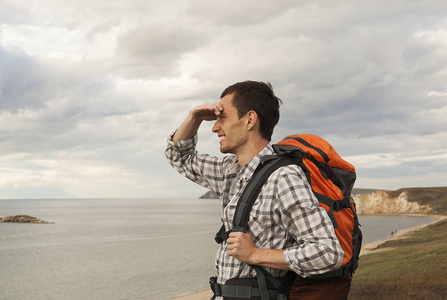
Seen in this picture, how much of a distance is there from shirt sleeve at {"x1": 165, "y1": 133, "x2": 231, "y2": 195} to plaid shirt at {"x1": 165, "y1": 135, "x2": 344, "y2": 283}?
1.11ft

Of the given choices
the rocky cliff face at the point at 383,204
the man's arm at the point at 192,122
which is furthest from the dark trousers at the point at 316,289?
the rocky cliff face at the point at 383,204

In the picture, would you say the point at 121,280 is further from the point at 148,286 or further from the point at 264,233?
the point at 264,233

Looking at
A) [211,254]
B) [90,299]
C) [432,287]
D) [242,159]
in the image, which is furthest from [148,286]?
[242,159]

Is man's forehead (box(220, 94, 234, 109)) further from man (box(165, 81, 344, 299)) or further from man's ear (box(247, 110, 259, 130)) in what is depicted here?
man's ear (box(247, 110, 259, 130))

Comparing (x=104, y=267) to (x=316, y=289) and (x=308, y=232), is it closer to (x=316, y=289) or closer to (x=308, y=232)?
(x=316, y=289)

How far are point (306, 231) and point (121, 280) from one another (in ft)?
122

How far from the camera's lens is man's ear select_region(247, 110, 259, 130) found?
3.05 m

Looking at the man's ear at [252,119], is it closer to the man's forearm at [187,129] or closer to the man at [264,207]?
the man at [264,207]

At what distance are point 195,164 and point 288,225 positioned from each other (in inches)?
49.0

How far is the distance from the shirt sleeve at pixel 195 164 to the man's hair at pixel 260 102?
63cm

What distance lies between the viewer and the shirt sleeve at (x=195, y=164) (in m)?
3.59

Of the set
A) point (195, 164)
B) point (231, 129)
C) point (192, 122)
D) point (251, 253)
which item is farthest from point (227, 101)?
point (251, 253)

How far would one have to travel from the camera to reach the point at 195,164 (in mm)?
3758

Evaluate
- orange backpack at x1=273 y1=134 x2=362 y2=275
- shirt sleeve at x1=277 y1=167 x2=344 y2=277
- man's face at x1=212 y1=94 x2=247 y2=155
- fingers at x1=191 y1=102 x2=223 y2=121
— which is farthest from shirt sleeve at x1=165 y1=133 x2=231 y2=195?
shirt sleeve at x1=277 y1=167 x2=344 y2=277
